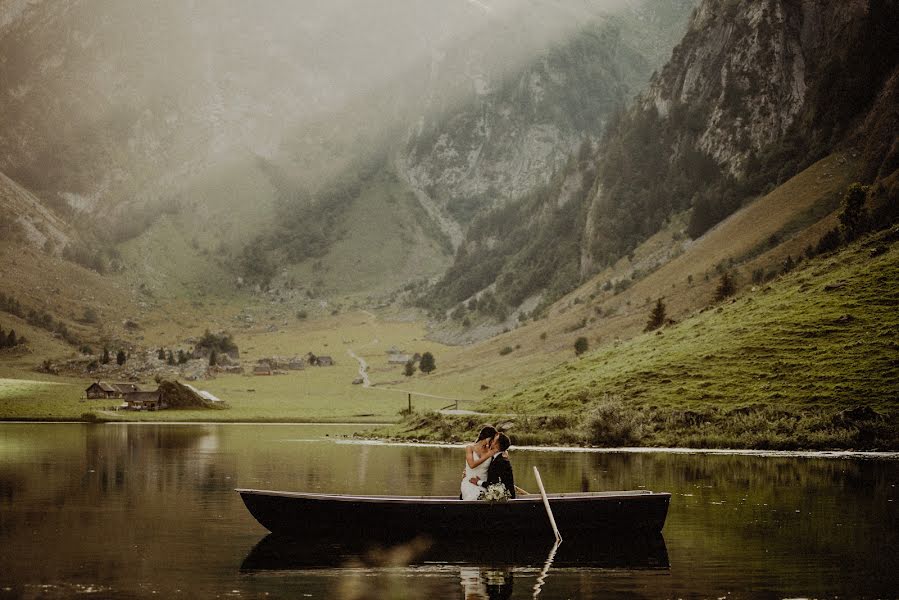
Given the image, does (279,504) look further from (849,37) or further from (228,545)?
(849,37)

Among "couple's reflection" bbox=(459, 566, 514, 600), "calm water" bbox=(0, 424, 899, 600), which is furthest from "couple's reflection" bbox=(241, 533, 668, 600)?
"calm water" bbox=(0, 424, 899, 600)

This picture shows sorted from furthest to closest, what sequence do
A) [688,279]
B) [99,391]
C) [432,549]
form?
[688,279] → [99,391] → [432,549]

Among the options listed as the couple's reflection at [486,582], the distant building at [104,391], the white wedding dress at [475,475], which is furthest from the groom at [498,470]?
the distant building at [104,391]

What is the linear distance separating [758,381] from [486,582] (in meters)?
57.5

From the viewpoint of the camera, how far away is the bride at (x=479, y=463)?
34.2 metres

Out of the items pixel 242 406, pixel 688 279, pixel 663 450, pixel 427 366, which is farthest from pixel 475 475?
pixel 427 366

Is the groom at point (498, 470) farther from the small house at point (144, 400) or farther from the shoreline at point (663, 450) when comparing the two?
the small house at point (144, 400)

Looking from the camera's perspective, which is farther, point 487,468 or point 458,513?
point 487,468

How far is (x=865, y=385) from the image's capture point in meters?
72.4

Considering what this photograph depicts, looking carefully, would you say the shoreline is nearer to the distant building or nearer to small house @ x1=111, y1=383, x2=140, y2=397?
small house @ x1=111, y1=383, x2=140, y2=397

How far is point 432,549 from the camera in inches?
1298

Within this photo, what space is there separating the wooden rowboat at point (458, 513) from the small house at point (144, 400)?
109 meters

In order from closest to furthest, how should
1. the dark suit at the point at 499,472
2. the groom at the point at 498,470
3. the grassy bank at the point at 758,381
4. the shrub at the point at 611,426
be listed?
the groom at the point at 498,470, the dark suit at the point at 499,472, the grassy bank at the point at 758,381, the shrub at the point at 611,426

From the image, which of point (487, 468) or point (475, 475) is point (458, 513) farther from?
point (487, 468)
